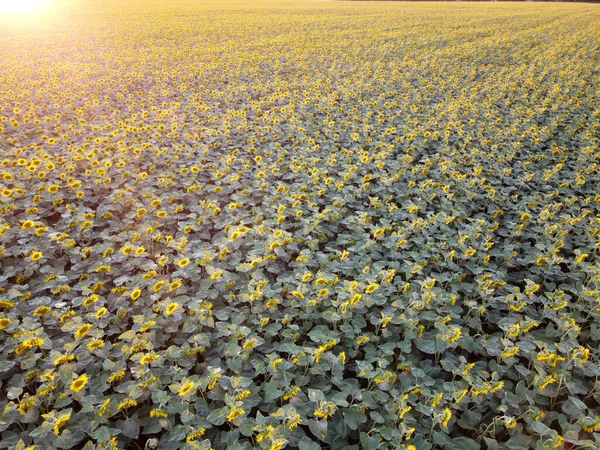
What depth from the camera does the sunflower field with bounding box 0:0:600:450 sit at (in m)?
2.19

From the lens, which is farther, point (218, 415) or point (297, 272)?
point (297, 272)

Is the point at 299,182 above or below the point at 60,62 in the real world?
below

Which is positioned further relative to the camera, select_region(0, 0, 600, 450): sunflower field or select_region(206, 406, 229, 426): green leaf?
select_region(0, 0, 600, 450): sunflower field

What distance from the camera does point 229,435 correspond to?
2.09 m

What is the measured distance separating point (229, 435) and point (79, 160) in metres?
4.21

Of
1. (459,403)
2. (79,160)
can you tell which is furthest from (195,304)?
(79,160)

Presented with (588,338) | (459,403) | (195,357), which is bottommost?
(588,338)

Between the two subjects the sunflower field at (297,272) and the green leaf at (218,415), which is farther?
the sunflower field at (297,272)

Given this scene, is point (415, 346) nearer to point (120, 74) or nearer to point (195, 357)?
point (195, 357)

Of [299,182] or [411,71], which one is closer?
[299,182]

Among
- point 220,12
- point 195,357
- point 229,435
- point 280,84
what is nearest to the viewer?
point 229,435

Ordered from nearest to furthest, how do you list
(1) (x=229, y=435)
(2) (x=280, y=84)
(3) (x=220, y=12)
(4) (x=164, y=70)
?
(1) (x=229, y=435) < (2) (x=280, y=84) < (4) (x=164, y=70) < (3) (x=220, y=12)

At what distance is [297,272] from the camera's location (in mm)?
3188

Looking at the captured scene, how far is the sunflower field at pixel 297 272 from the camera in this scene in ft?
7.17
